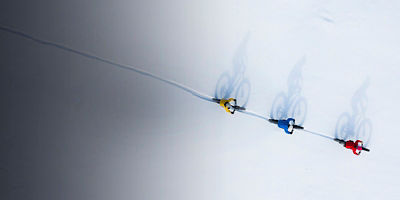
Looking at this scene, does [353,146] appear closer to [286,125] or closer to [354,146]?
[354,146]

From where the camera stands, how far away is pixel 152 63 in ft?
4.38

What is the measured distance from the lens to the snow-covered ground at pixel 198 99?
4.37 ft

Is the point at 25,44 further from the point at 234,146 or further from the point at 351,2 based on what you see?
the point at 351,2

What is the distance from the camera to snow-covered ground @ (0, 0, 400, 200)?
4.37 feet

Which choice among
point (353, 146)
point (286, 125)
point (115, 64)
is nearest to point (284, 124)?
point (286, 125)

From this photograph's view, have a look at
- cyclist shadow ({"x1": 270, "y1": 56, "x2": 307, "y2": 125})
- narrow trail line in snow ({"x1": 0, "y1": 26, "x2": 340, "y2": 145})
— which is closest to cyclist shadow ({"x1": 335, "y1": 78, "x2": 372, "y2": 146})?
cyclist shadow ({"x1": 270, "y1": 56, "x2": 307, "y2": 125})

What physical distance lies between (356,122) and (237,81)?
0.46 meters

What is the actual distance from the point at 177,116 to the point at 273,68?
0.38 metres

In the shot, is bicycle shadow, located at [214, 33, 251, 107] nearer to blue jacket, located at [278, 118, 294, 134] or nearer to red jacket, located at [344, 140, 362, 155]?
blue jacket, located at [278, 118, 294, 134]

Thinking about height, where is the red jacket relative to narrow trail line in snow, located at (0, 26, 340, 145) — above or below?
above

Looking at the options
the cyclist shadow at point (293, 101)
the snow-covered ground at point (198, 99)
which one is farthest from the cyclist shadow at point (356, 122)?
the cyclist shadow at point (293, 101)

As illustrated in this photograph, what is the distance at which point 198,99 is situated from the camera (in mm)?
1346

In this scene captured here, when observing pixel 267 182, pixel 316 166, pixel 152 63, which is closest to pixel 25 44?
pixel 152 63

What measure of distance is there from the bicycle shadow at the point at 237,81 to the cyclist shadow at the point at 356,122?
1.17 ft
